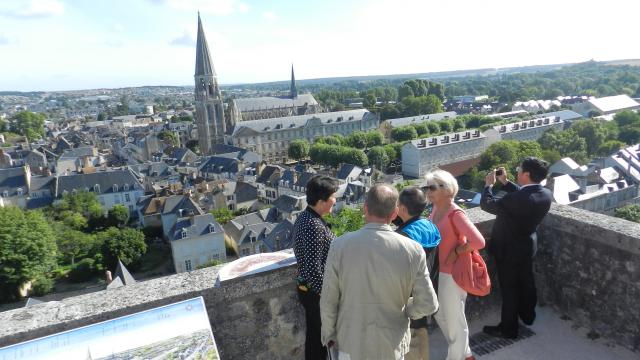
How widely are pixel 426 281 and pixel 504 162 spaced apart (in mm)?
45944

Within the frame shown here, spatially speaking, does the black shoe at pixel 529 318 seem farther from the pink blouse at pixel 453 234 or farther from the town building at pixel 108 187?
the town building at pixel 108 187

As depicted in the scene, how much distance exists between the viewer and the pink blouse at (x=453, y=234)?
3.38 meters

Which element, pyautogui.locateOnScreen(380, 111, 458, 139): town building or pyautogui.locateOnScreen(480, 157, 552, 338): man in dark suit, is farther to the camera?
pyautogui.locateOnScreen(380, 111, 458, 139): town building

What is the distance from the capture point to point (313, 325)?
3.45 m

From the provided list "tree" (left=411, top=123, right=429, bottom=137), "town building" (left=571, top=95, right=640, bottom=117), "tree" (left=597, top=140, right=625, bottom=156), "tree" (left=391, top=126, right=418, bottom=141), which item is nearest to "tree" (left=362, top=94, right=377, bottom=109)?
"town building" (left=571, top=95, right=640, bottom=117)

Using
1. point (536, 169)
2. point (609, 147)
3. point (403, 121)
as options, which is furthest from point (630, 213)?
point (403, 121)

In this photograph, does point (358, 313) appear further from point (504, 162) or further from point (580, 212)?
point (504, 162)

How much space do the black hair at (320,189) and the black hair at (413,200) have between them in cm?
52

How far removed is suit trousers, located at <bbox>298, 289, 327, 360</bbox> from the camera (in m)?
3.37

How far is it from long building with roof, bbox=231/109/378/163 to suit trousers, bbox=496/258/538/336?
68656 mm

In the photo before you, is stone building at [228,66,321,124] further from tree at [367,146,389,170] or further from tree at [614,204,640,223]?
tree at [614,204,640,223]

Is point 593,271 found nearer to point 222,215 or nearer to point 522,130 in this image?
point 222,215

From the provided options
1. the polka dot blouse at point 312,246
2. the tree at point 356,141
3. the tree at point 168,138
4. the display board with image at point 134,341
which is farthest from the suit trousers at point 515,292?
the tree at point 168,138

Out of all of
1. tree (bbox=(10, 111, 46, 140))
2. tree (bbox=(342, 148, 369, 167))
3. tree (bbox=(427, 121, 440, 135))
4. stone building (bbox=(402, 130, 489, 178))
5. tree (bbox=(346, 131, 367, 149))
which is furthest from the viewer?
tree (bbox=(10, 111, 46, 140))
